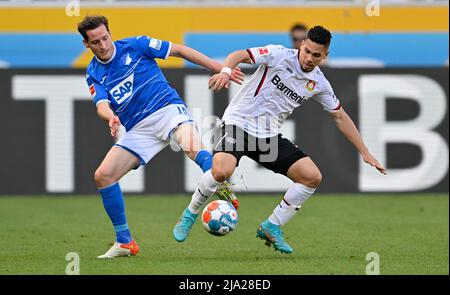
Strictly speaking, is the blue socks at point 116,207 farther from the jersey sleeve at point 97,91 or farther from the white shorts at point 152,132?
the jersey sleeve at point 97,91

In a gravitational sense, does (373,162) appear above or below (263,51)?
below

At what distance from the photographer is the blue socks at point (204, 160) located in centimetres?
985

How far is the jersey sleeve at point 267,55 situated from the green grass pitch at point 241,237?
1824mm

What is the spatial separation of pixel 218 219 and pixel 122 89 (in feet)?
5.13

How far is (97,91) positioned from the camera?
31.9ft

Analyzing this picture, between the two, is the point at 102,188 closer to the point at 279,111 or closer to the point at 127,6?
the point at 279,111

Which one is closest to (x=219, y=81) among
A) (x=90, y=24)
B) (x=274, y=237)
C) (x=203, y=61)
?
(x=203, y=61)

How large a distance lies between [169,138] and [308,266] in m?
1.94

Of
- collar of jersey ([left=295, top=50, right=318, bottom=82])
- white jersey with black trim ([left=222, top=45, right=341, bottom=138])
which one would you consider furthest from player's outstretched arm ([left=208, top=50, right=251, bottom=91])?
collar of jersey ([left=295, top=50, right=318, bottom=82])

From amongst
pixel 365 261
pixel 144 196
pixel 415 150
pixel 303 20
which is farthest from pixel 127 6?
pixel 365 261

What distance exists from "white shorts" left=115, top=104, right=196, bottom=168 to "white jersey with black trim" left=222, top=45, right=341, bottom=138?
22.1 inches

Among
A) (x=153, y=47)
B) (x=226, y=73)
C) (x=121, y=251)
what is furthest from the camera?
(x=153, y=47)

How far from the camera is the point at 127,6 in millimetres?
19672

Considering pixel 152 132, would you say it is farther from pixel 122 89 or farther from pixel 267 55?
pixel 267 55
